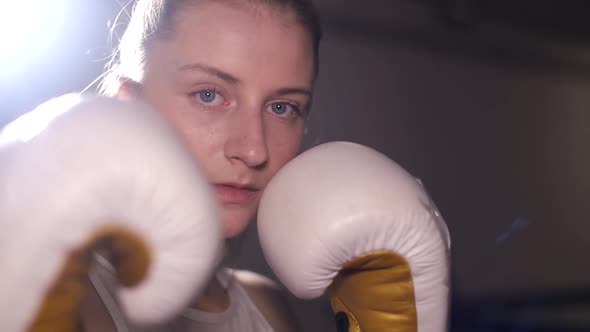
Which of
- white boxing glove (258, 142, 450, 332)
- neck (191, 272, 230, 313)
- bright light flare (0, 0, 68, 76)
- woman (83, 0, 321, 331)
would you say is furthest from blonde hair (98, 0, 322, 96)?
bright light flare (0, 0, 68, 76)

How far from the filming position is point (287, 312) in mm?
1074

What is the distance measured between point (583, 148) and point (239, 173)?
3062 mm

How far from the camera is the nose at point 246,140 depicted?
746 mm

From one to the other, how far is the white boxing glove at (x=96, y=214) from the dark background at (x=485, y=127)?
1303 mm

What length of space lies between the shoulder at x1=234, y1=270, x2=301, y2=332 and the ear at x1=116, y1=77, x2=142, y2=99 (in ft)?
1.33

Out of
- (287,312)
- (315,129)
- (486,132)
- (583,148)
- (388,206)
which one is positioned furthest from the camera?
(583,148)

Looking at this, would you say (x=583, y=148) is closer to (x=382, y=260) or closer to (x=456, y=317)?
(x=456, y=317)

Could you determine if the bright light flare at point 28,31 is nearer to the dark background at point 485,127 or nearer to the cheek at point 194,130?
the dark background at point 485,127

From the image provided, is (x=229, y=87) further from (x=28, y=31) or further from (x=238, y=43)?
(x=28, y=31)

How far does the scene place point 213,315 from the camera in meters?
0.91

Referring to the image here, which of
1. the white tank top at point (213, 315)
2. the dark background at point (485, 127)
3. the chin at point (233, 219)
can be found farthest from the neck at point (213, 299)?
the dark background at point (485, 127)

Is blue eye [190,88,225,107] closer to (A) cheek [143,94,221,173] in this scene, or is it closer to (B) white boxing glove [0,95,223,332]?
(A) cheek [143,94,221,173]

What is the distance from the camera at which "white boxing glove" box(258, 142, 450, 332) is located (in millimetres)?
661

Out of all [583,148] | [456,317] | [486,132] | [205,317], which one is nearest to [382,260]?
[205,317]
